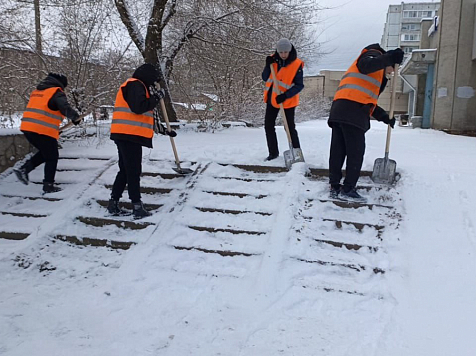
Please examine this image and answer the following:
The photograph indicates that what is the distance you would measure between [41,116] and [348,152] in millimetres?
3756

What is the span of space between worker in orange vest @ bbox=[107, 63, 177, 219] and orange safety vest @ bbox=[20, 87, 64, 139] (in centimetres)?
123

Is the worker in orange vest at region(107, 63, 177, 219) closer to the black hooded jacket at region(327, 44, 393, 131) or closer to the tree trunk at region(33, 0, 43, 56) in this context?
the black hooded jacket at region(327, 44, 393, 131)

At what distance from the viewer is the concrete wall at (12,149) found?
5.37 metres

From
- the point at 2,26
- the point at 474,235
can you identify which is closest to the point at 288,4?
the point at 2,26

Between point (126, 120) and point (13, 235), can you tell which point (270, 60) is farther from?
point (13, 235)

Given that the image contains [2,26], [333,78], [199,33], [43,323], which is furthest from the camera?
[333,78]

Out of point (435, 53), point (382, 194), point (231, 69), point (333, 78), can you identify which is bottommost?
point (382, 194)

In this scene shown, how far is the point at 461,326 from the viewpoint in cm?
271

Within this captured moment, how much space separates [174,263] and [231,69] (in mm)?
9002

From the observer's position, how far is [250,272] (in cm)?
346

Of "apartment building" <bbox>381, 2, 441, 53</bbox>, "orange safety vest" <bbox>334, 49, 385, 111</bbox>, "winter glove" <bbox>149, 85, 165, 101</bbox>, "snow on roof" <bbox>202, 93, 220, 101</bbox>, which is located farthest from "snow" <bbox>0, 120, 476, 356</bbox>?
"apartment building" <bbox>381, 2, 441, 53</bbox>

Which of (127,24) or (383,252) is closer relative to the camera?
(383,252)

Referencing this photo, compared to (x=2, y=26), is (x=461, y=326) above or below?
below

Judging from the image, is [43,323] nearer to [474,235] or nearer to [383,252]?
[383,252]
